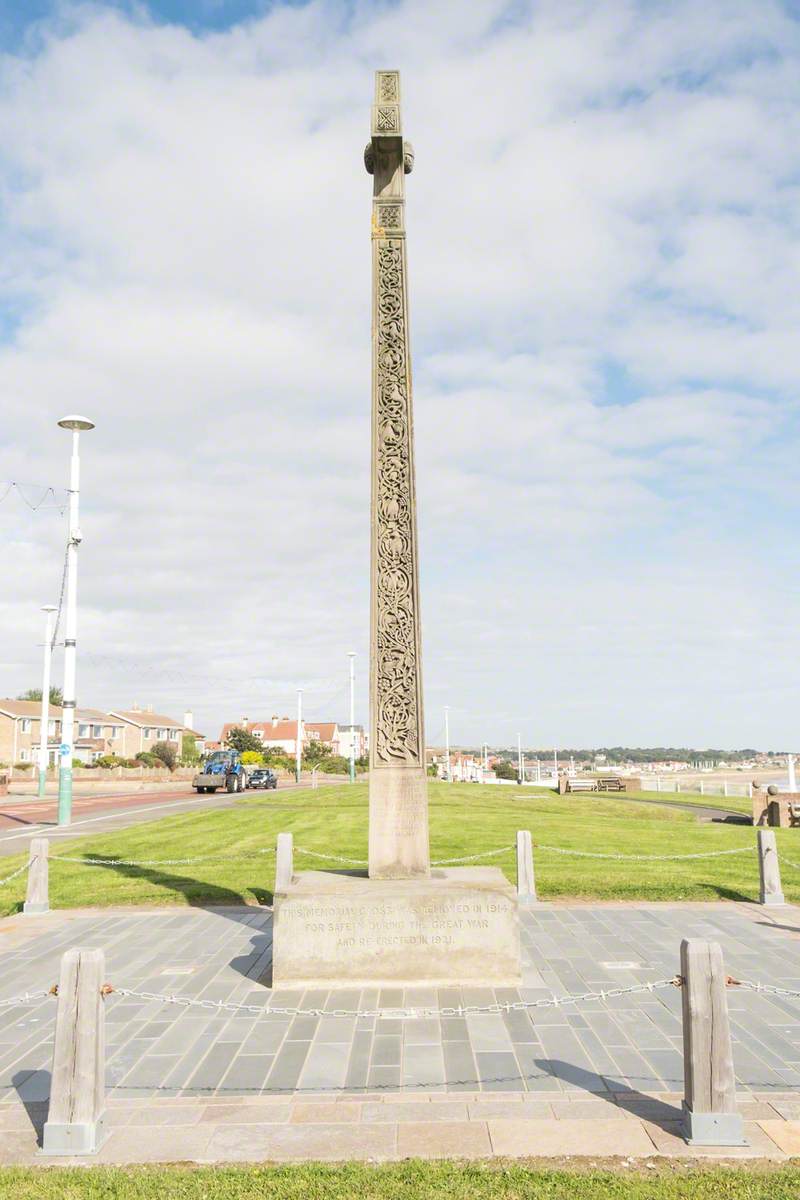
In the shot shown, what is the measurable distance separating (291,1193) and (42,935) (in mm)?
7518

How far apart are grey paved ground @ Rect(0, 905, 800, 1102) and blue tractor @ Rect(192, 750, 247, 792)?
1489 inches

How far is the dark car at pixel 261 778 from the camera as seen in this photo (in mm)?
53688

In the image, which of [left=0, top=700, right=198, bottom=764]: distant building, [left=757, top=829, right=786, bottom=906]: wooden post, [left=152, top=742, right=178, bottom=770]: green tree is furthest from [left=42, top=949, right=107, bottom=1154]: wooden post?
[left=152, top=742, right=178, bottom=770]: green tree

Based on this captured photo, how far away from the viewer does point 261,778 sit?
5462 cm

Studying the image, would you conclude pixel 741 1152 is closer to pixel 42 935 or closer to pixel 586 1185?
pixel 586 1185

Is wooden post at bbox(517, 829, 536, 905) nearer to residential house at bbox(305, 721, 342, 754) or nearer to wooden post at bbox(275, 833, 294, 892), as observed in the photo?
wooden post at bbox(275, 833, 294, 892)

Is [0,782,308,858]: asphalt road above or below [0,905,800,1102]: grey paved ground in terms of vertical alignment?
below

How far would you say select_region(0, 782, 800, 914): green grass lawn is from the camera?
42.9 feet

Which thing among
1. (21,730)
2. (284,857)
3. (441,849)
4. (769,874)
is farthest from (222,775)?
Answer: (21,730)

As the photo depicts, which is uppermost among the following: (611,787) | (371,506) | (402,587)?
(371,506)

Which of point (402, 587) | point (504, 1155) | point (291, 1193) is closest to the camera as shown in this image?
point (291, 1193)

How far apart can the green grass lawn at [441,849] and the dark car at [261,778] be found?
2242 centimetres

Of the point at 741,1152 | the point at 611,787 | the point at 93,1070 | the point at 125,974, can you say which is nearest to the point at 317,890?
the point at 125,974

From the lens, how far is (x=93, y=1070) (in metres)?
5.17
